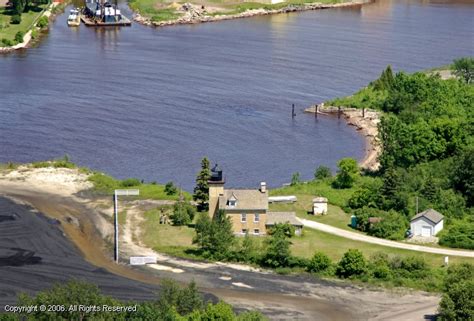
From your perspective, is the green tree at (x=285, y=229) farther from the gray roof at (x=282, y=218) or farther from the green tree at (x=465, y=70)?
the green tree at (x=465, y=70)

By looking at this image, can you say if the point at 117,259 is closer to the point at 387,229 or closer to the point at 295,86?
the point at 387,229

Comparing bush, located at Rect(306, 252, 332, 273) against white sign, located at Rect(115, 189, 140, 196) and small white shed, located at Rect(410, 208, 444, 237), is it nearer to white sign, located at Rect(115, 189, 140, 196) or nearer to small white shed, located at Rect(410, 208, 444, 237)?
small white shed, located at Rect(410, 208, 444, 237)

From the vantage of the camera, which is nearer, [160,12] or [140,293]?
[140,293]

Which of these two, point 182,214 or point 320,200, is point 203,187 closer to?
point 182,214

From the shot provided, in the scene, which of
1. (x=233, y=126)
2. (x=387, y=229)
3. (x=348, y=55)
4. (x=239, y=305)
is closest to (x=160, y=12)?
(x=348, y=55)

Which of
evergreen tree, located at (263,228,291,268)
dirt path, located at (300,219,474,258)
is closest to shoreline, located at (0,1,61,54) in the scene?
dirt path, located at (300,219,474,258)

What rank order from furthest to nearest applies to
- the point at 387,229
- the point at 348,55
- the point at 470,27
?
the point at 470,27
the point at 348,55
the point at 387,229
